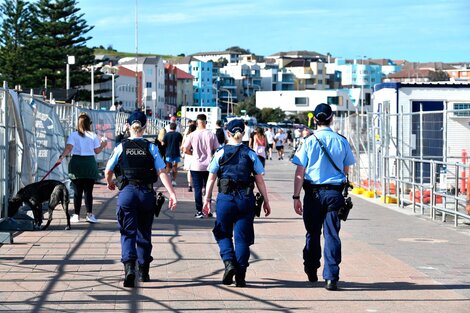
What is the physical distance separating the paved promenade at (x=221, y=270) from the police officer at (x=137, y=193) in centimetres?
37

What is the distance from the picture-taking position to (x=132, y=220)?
9680 millimetres

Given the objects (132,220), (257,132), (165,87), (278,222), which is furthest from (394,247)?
(165,87)

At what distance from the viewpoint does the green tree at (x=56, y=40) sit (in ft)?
283

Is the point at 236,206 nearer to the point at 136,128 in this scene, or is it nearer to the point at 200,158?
the point at 136,128

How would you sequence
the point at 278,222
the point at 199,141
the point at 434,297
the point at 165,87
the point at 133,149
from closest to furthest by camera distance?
the point at 434,297 < the point at 133,149 < the point at 278,222 < the point at 199,141 < the point at 165,87

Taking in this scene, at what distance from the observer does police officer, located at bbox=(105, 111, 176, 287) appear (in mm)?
9688

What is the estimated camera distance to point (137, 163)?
9.76 m

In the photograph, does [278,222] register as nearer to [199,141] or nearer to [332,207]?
[199,141]

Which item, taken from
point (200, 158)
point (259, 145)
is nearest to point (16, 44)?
point (259, 145)

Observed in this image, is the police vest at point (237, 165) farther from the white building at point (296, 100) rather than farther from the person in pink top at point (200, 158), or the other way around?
the white building at point (296, 100)

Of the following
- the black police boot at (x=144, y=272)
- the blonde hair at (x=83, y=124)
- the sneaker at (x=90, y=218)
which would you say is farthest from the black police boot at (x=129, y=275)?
the blonde hair at (x=83, y=124)

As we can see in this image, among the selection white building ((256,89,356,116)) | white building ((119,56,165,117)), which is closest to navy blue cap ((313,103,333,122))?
white building ((256,89,356,116))

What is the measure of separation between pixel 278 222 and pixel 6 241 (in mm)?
5260

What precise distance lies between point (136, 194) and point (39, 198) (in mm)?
4937
